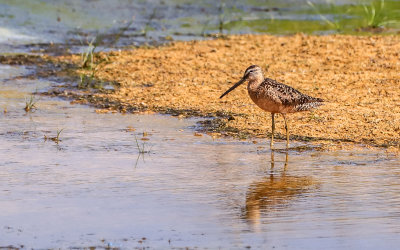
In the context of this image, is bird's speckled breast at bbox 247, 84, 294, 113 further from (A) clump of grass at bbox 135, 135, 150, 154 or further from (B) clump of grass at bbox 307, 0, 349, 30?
(B) clump of grass at bbox 307, 0, 349, 30

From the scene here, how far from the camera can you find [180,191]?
7.32 meters

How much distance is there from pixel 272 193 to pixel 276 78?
5974 mm

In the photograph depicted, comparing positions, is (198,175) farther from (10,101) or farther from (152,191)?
(10,101)

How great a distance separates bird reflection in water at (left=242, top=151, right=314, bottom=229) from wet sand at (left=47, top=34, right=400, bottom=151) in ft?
4.74

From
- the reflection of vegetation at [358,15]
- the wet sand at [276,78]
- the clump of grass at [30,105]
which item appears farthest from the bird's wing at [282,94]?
the reflection of vegetation at [358,15]

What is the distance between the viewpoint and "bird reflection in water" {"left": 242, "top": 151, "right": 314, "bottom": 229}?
6727 millimetres

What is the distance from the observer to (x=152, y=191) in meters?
7.30

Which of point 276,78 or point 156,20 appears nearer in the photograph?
point 276,78

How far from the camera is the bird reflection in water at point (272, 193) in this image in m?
6.73

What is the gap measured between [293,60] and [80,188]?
Answer: 25.2 ft

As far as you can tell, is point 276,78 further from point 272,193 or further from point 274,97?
point 272,193

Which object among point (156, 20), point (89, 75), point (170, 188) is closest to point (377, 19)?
point (156, 20)

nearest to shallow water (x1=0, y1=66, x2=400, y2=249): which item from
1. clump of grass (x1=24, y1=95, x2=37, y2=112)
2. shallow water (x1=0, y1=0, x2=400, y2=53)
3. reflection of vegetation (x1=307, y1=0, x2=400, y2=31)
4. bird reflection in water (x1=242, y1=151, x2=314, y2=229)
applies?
bird reflection in water (x1=242, y1=151, x2=314, y2=229)

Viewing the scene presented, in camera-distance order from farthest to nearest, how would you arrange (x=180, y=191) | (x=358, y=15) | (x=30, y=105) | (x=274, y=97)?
(x=358, y=15), (x=30, y=105), (x=274, y=97), (x=180, y=191)
